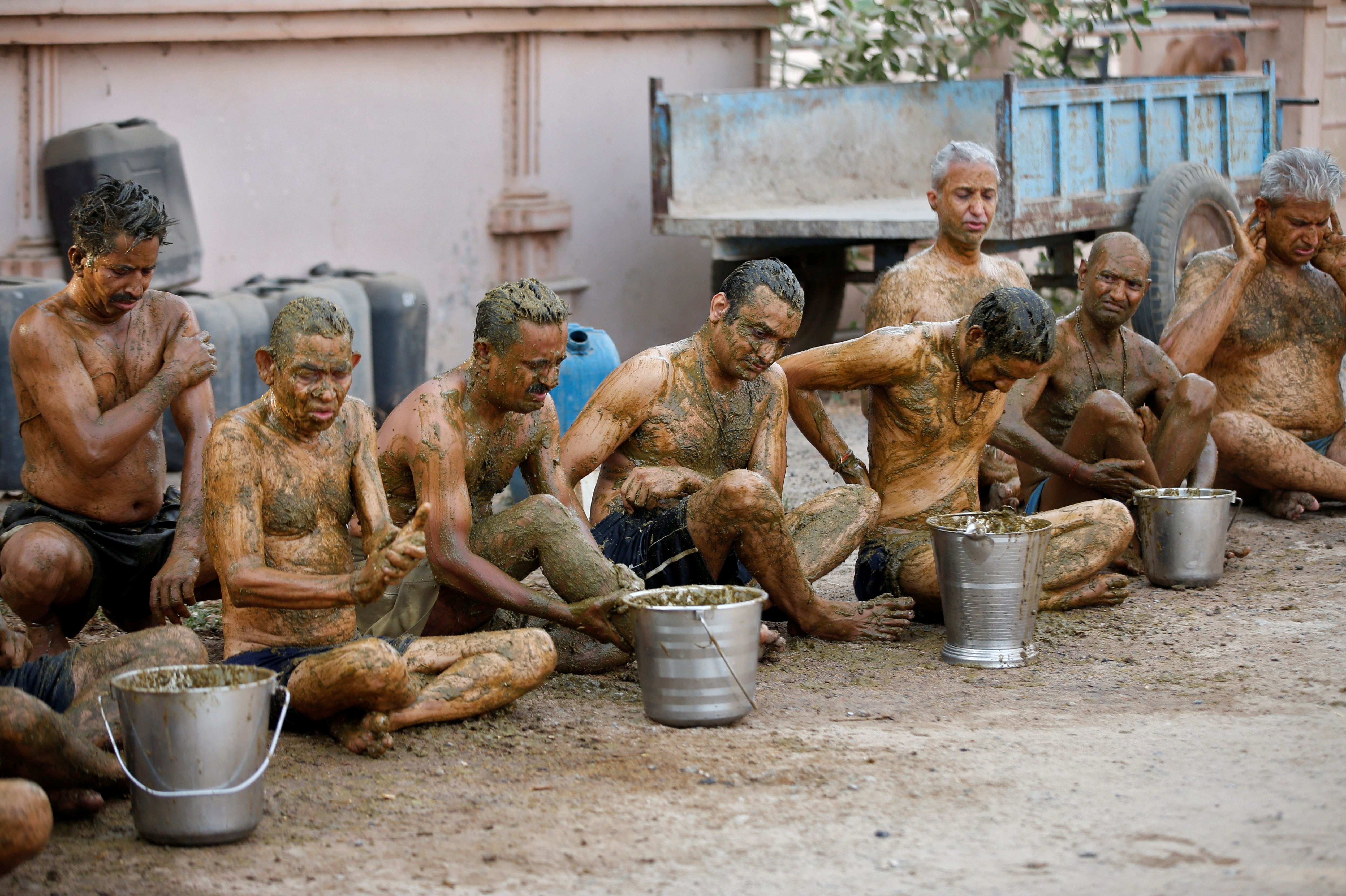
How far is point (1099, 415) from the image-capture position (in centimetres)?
575

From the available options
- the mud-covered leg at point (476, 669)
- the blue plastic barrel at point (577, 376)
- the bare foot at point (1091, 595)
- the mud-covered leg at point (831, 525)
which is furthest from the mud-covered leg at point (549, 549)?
the blue plastic barrel at point (577, 376)

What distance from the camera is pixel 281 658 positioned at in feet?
12.9

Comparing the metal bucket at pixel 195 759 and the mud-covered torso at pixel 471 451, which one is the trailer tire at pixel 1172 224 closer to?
the mud-covered torso at pixel 471 451

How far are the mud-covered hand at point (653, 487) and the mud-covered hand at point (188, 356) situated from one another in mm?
1436

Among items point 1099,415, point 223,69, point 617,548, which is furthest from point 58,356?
point 223,69

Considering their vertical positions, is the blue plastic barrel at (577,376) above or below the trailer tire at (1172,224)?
below

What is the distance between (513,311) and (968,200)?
2792 millimetres

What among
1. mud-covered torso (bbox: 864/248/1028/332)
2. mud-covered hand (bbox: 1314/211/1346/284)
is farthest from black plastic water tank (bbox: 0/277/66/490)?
mud-covered hand (bbox: 1314/211/1346/284)

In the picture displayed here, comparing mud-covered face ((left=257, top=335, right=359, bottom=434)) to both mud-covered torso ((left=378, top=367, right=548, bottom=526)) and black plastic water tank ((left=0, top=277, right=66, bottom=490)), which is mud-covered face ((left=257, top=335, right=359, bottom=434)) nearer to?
mud-covered torso ((left=378, top=367, right=548, bottom=526))

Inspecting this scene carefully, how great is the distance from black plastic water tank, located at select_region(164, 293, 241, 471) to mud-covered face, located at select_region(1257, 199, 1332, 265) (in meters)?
5.34

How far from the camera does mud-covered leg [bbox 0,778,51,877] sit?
2789 mm

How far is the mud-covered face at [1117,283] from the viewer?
19.7 ft

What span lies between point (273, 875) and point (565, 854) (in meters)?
0.62

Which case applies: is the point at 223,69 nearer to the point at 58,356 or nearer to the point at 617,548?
the point at 58,356
